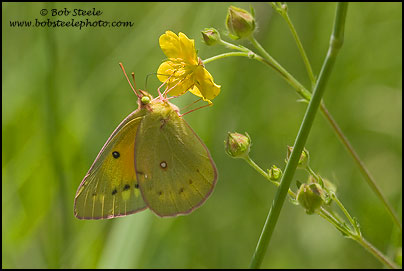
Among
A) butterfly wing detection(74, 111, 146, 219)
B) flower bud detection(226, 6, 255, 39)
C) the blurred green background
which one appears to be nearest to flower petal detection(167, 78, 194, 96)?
butterfly wing detection(74, 111, 146, 219)

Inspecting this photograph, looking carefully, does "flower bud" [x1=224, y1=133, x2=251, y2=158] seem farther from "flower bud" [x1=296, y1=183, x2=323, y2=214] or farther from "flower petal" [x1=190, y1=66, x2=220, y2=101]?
"flower bud" [x1=296, y1=183, x2=323, y2=214]

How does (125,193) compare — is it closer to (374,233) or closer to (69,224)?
(69,224)

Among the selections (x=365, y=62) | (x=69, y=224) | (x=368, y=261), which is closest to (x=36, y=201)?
(x=69, y=224)

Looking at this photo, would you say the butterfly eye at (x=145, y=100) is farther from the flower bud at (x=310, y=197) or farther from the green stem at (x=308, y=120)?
the green stem at (x=308, y=120)

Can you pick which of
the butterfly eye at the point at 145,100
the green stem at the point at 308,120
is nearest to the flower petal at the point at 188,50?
the butterfly eye at the point at 145,100

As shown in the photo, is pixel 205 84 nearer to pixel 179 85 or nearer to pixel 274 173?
pixel 179 85

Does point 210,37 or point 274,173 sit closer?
point 274,173

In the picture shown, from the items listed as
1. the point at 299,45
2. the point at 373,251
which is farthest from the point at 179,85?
the point at 373,251
